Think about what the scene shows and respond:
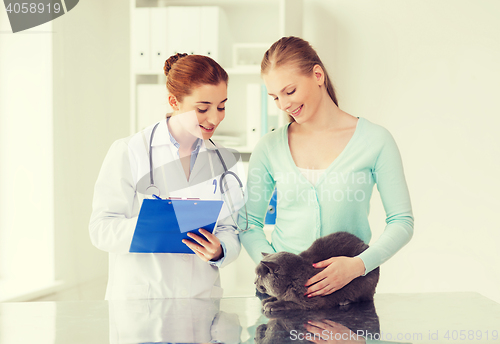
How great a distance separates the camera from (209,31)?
2156 mm

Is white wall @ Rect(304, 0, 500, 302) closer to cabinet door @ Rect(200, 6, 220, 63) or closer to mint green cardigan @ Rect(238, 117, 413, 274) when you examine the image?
cabinet door @ Rect(200, 6, 220, 63)

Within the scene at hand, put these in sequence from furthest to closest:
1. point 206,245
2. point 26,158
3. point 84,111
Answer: point 84,111 → point 26,158 → point 206,245

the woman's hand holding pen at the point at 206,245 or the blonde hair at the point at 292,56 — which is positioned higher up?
the blonde hair at the point at 292,56

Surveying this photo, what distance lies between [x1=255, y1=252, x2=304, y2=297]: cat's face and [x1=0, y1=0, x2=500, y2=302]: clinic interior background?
145cm

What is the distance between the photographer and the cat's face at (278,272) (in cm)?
99

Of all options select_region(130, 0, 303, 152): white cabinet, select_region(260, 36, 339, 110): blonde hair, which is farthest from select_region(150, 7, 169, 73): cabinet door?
select_region(260, 36, 339, 110): blonde hair

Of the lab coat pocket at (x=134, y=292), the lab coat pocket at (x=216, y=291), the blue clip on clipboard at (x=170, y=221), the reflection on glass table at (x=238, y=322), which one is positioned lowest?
the lab coat pocket at (x=216, y=291)

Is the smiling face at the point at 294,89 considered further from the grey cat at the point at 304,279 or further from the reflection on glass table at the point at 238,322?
the reflection on glass table at the point at 238,322

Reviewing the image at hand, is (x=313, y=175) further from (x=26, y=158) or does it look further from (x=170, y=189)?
(x=26, y=158)

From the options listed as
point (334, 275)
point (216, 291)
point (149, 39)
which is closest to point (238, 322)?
point (334, 275)

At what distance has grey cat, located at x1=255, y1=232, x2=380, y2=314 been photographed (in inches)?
38.7

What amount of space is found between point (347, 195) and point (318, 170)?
111mm

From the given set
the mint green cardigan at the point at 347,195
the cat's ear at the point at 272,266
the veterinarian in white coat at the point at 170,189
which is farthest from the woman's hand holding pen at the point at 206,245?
the cat's ear at the point at 272,266

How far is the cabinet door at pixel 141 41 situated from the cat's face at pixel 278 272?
60.4 inches
